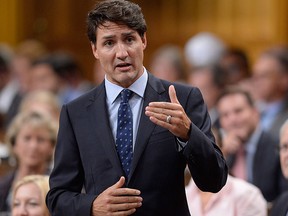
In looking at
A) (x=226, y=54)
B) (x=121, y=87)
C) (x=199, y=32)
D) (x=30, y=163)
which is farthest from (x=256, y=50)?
(x=121, y=87)

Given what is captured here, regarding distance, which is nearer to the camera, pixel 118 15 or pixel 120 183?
pixel 120 183

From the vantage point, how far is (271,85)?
8344mm

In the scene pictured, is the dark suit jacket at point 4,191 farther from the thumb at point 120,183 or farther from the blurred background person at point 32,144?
the thumb at point 120,183

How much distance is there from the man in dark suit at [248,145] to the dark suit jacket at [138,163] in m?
2.40

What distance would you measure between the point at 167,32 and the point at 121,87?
8435mm

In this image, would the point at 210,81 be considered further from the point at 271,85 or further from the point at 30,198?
the point at 30,198

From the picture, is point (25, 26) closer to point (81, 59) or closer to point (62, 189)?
point (81, 59)

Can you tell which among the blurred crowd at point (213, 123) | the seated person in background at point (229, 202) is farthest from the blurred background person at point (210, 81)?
the seated person in background at point (229, 202)

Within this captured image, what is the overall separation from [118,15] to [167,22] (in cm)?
854

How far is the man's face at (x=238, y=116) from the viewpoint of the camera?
23.0 ft

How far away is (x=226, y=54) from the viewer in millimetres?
9547

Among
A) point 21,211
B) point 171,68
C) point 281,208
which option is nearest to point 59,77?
point 171,68

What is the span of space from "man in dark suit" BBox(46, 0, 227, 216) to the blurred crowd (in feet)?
4.35

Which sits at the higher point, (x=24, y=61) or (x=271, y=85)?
(x=271, y=85)
